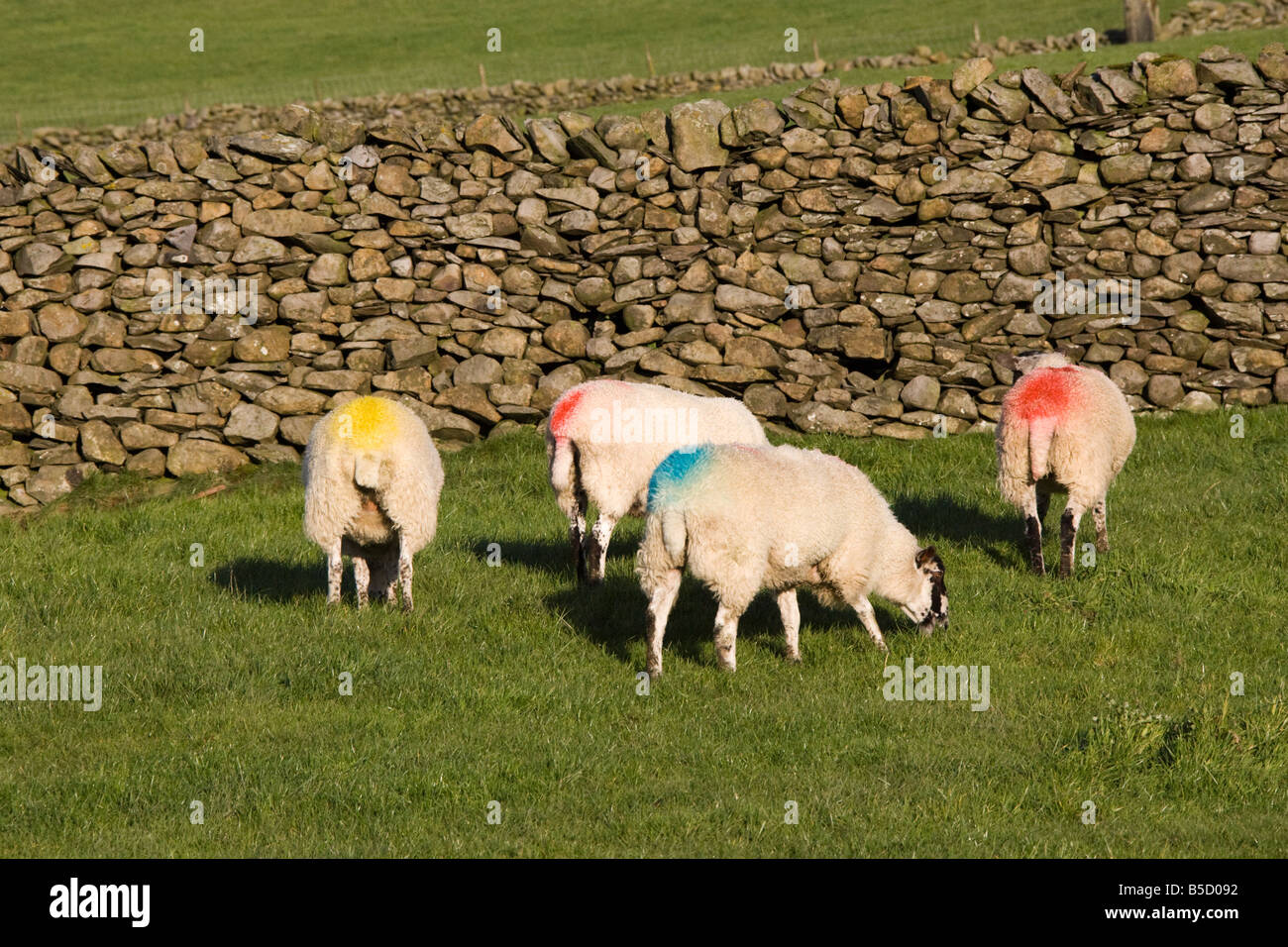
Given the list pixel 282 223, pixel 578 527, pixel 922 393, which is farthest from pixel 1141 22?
pixel 578 527

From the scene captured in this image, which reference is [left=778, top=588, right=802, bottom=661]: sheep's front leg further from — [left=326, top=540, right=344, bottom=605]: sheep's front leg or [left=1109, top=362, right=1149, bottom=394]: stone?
[left=1109, top=362, right=1149, bottom=394]: stone

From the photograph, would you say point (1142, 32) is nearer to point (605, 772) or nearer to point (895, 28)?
point (895, 28)

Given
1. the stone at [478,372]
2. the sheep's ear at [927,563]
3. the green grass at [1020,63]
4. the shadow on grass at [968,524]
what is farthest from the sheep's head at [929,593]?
the green grass at [1020,63]

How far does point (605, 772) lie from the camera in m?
7.20

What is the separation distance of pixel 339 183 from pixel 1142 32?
61.8 ft

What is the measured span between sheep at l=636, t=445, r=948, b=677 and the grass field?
18.1 meters

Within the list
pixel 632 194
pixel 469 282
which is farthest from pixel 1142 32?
pixel 469 282

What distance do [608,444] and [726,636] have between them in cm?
262

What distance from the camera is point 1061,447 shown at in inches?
409

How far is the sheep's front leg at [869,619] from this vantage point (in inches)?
355

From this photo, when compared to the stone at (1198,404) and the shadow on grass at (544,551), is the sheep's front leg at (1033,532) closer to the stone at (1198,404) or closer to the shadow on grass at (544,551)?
the shadow on grass at (544,551)

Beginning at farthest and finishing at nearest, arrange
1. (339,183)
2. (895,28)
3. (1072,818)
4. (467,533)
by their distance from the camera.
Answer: (895,28)
(339,183)
(467,533)
(1072,818)

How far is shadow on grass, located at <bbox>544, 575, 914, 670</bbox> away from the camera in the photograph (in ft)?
30.2

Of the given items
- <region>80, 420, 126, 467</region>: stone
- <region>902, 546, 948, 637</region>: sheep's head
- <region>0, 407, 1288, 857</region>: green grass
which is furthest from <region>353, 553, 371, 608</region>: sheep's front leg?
<region>80, 420, 126, 467</region>: stone
